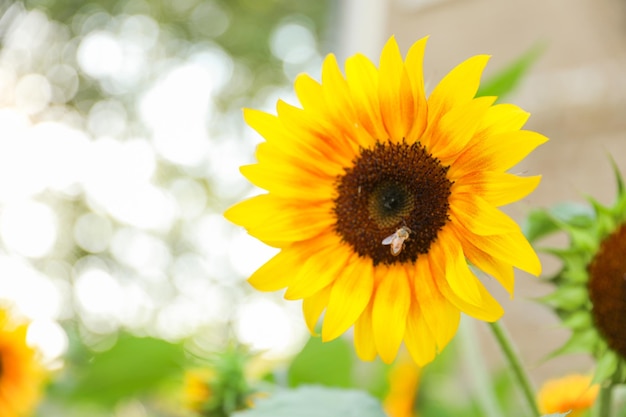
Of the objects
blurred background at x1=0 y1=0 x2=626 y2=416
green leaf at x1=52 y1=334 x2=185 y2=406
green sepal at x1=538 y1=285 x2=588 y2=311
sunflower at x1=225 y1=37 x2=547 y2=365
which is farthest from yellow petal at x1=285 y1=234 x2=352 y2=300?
blurred background at x1=0 y1=0 x2=626 y2=416

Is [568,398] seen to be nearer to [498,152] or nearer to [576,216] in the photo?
[576,216]

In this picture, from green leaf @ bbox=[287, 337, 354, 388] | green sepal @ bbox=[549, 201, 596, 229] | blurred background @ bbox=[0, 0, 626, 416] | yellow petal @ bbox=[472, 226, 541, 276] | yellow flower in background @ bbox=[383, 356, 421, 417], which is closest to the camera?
yellow petal @ bbox=[472, 226, 541, 276]

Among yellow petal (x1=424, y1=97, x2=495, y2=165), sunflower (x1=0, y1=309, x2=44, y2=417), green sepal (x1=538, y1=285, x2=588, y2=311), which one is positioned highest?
sunflower (x1=0, y1=309, x2=44, y2=417)

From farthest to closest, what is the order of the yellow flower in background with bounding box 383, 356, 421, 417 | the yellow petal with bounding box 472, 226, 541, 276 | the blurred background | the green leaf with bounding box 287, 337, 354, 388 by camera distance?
the blurred background, the yellow flower in background with bounding box 383, 356, 421, 417, the green leaf with bounding box 287, 337, 354, 388, the yellow petal with bounding box 472, 226, 541, 276

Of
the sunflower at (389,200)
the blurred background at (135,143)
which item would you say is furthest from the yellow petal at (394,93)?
the blurred background at (135,143)

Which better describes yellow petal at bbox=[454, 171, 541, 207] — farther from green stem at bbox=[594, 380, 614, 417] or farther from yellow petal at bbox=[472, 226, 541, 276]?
green stem at bbox=[594, 380, 614, 417]

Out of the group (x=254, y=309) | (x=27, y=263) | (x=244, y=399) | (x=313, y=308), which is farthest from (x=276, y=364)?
(x=27, y=263)
